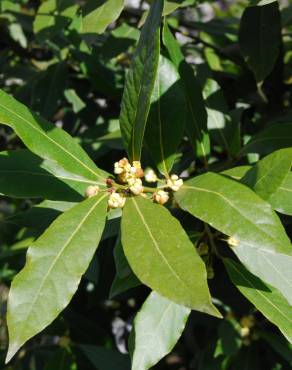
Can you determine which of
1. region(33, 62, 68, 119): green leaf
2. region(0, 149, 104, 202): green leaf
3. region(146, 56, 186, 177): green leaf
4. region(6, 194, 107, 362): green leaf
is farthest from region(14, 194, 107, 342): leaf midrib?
region(33, 62, 68, 119): green leaf

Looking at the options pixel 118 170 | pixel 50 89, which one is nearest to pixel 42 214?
pixel 118 170

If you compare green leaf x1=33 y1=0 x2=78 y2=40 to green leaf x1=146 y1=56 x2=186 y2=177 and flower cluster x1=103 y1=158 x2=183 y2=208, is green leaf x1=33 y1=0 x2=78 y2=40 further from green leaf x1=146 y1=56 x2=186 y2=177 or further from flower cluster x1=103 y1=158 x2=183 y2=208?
flower cluster x1=103 y1=158 x2=183 y2=208

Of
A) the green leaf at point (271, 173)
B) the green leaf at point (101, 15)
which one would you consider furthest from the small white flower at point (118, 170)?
the green leaf at point (101, 15)

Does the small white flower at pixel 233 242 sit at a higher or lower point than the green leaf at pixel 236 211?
lower

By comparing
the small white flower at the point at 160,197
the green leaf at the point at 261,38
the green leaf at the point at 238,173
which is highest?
the small white flower at the point at 160,197

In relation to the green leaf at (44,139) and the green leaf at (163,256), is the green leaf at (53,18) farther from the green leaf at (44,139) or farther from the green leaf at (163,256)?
the green leaf at (163,256)

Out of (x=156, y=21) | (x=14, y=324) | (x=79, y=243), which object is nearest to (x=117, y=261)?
(x=79, y=243)

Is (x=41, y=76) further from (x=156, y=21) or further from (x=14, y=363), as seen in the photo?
(x=156, y=21)
